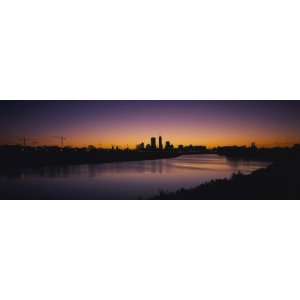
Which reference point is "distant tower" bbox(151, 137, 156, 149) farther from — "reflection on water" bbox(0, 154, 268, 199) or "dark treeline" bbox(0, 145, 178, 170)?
"reflection on water" bbox(0, 154, 268, 199)

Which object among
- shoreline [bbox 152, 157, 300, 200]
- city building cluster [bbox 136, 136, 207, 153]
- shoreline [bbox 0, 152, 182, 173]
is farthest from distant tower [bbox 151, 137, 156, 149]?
shoreline [bbox 152, 157, 300, 200]

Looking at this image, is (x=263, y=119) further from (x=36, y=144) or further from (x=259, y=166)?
(x=36, y=144)

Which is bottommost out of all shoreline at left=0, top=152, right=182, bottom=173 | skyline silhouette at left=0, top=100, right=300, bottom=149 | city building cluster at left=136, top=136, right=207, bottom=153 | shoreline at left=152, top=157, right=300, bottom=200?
shoreline at left=152, top=157, right=300, bottom=200

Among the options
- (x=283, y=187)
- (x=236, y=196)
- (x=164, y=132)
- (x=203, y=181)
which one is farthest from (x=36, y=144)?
(x=283, y=187)

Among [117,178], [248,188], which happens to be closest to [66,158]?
[117,178]

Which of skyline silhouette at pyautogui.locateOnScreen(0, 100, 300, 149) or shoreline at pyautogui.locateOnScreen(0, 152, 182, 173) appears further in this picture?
shoreline at pyautogui.locateOnScreen(0, 152, 182, 173)

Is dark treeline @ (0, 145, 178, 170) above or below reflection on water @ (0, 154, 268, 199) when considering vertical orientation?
above

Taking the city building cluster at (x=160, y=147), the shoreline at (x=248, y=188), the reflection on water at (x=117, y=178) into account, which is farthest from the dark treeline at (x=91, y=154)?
the shoreline at (x=248, y=188)
